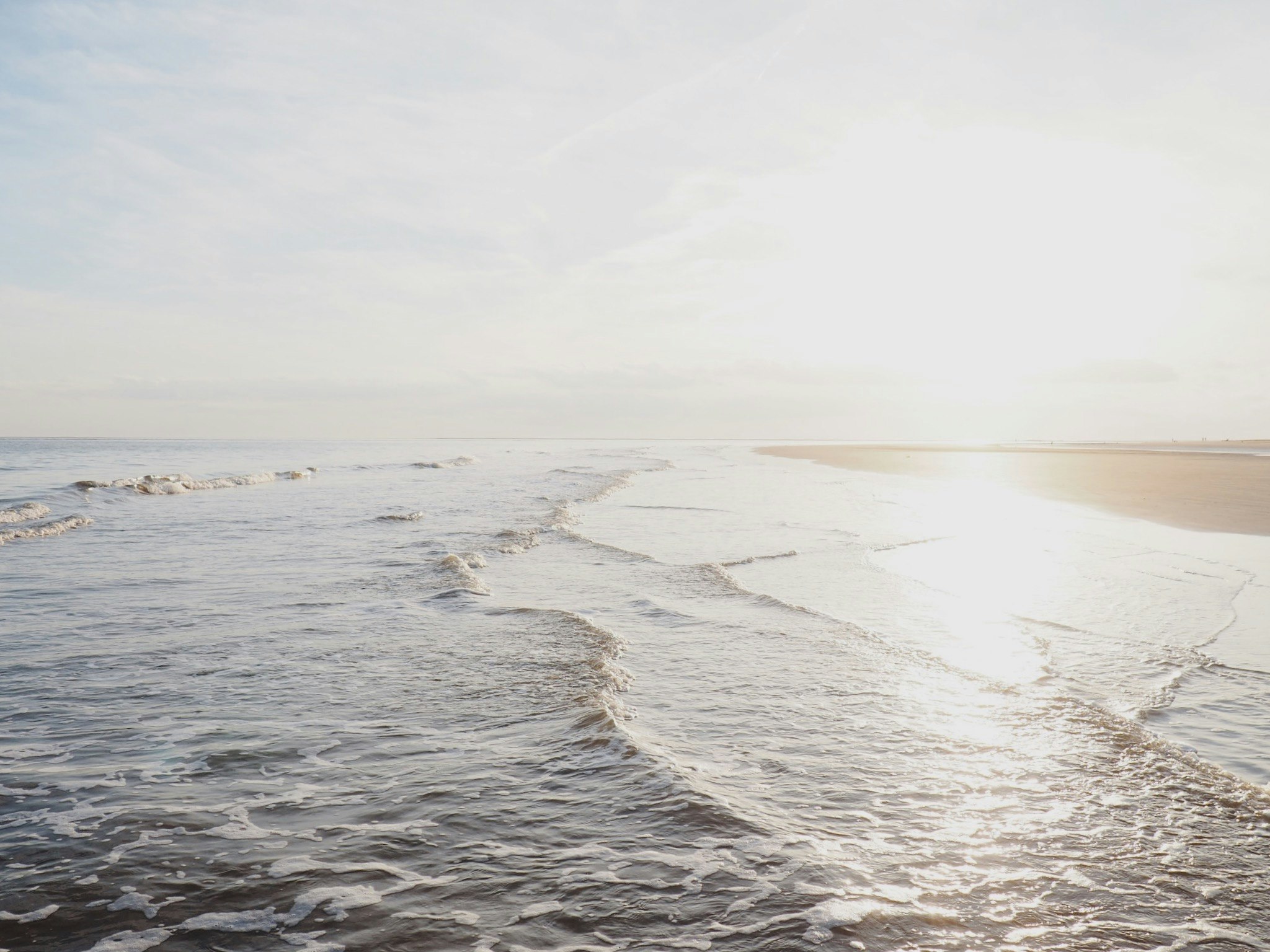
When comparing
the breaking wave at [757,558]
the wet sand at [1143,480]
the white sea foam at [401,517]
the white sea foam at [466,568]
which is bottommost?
the white sea foam at [466,568]

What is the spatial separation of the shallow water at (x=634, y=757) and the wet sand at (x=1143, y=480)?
26.7ft

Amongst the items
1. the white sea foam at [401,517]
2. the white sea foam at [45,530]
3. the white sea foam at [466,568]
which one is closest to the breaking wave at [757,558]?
the white sea foam at [466,568]

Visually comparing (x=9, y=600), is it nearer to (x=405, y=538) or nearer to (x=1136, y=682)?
(x=405, y=538)

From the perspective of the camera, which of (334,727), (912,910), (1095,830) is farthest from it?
(334,727)

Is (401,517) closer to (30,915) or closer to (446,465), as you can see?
(30,915)

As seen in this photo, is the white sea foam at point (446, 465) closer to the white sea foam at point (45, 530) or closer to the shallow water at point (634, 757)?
the white sea foam at point (45, 530)

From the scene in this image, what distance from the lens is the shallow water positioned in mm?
3527

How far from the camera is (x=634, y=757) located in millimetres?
5223

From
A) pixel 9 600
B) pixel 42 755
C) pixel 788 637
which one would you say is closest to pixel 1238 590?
pixel 788 637

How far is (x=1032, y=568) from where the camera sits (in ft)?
41.0

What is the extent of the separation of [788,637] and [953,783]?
142 inches

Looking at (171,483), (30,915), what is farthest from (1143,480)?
(171,483)

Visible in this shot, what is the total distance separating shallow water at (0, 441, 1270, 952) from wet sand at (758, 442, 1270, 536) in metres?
8.14

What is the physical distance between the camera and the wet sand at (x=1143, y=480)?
63.5 ft
